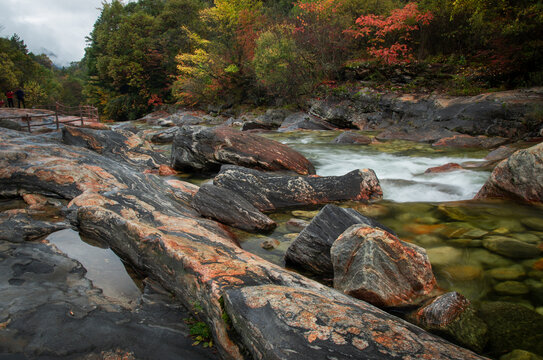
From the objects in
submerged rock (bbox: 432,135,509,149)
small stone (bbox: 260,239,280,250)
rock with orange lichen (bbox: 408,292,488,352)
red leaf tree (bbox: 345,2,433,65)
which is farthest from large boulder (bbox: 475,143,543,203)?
red leaf tree (bbox: 345,2,433,65)

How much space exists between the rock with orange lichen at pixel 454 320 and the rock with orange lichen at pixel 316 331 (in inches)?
21.8

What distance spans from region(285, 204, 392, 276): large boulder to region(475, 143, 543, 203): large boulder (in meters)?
3.13

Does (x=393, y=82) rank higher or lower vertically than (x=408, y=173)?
higher

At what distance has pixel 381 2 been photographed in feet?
69.3

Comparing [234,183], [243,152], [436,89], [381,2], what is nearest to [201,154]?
[243,152]

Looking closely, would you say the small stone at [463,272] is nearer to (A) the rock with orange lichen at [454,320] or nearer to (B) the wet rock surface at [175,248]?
(A) the rock with orange lichen at [454,320]

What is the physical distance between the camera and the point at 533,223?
4.53 m

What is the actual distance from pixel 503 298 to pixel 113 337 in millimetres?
3365

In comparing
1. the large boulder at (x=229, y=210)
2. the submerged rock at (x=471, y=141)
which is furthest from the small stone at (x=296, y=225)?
the submerged rock at (x=471, y=141)

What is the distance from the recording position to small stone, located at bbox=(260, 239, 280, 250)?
13.7ft

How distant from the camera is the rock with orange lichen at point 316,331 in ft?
5.93

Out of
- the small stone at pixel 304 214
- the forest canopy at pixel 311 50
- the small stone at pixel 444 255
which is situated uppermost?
the forest canopy at pixel 311 50

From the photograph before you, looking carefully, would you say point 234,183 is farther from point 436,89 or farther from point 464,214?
point 436,89

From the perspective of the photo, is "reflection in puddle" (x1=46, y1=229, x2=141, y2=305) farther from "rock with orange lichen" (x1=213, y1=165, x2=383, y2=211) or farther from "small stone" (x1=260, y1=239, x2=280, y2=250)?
"rock with orange lichen" (x1=213, y1=165, x2=383, y2=211)
